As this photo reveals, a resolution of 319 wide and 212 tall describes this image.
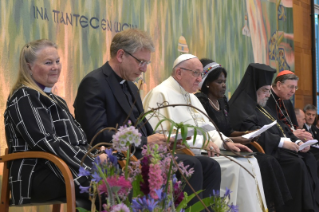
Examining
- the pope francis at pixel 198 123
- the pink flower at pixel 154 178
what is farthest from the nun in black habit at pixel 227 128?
the pink flower at pixel 154 178

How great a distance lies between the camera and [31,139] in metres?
2.68

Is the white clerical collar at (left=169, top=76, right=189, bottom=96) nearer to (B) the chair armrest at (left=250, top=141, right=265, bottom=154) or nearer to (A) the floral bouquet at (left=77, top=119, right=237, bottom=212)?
(B) the chair armrest at (left=250, top=141, right=265, bottom=154)

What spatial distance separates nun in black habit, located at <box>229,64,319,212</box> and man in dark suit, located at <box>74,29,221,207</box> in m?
1.84

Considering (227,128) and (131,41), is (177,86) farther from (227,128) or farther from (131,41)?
(131,41)

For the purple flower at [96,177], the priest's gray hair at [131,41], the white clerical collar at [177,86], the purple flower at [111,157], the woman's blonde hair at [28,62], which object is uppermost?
the priest's gray hair at [131,41]

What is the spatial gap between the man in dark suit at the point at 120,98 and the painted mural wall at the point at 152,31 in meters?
0.84

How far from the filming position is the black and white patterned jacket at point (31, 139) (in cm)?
268

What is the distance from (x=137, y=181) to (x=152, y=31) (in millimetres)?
4105

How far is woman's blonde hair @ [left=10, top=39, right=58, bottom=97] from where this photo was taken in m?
2.88

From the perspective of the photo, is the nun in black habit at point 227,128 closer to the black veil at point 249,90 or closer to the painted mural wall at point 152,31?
the black veil at point 249,90

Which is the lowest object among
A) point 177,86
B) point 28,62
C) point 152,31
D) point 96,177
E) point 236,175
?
point 236,175

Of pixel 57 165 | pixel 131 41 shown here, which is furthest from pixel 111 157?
pixel 131 41

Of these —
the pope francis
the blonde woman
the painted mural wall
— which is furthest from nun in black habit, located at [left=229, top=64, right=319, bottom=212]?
the blonde woman

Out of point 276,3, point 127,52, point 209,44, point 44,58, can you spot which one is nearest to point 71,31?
point 127,52
